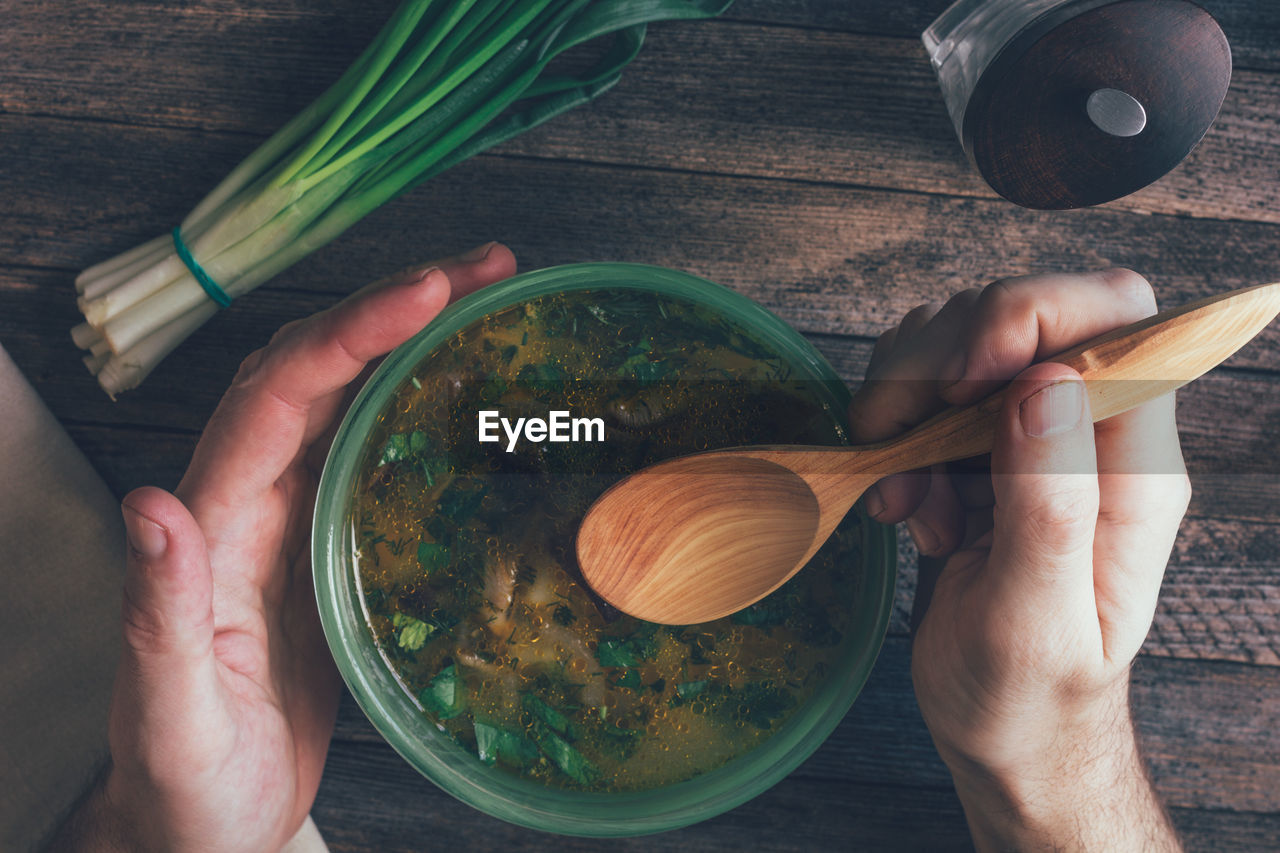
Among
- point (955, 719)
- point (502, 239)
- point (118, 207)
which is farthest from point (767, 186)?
point (118, 207)

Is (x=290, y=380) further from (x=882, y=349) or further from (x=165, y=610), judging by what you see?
(x=882, y=349)

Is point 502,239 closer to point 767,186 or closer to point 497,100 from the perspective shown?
point 497,100

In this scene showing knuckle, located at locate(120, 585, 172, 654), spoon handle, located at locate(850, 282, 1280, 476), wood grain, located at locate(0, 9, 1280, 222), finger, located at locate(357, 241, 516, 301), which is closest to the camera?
spoon handle, located at locate(850, 282, 1280, 476)

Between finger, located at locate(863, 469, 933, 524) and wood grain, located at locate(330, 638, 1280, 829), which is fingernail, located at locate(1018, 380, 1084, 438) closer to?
finger, located at locate(863, 469, 933, 524)

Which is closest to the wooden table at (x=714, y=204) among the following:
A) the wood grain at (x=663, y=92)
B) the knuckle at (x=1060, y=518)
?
the wood grain at (x=663, y=92)

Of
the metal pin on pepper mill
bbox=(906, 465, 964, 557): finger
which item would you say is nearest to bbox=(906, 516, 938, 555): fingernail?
bbox=(906, 465, 964, 557): finger
